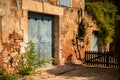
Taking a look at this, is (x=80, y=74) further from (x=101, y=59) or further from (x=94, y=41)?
(x=94, y=41)

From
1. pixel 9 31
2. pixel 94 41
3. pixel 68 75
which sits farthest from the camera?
pixel 94 41

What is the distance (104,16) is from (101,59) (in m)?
2.98

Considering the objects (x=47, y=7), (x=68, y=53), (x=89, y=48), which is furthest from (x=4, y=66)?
(x=89, y=48)

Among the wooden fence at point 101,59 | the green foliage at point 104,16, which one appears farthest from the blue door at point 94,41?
the wooden fence at point 101,59

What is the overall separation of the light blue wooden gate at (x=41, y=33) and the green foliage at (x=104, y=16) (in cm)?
371

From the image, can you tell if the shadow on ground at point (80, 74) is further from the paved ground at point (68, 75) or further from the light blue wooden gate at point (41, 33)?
the light blue wooden gate at point (41, 33)

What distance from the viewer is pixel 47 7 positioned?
1055 centimetres

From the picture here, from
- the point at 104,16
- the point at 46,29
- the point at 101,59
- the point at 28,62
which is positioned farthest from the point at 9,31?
the point at 104,16

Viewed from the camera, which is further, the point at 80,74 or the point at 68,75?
the point at 80,74

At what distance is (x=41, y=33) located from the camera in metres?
10.7

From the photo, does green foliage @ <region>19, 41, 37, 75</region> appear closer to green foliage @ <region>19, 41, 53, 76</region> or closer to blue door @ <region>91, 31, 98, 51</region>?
green foliage @ <region>19, 41, 53, 76</region>

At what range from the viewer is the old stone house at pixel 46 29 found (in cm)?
872

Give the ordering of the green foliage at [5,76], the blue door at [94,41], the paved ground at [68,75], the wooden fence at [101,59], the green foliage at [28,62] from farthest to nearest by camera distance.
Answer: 1. the blue door at [94,41]
2. the wooden fence at [101,59]
3. the green foliage at [28,62]
4. the paved ground at [68,75]
5. the green foliage at [5,76]

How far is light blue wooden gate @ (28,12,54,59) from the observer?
10141 millimetres
